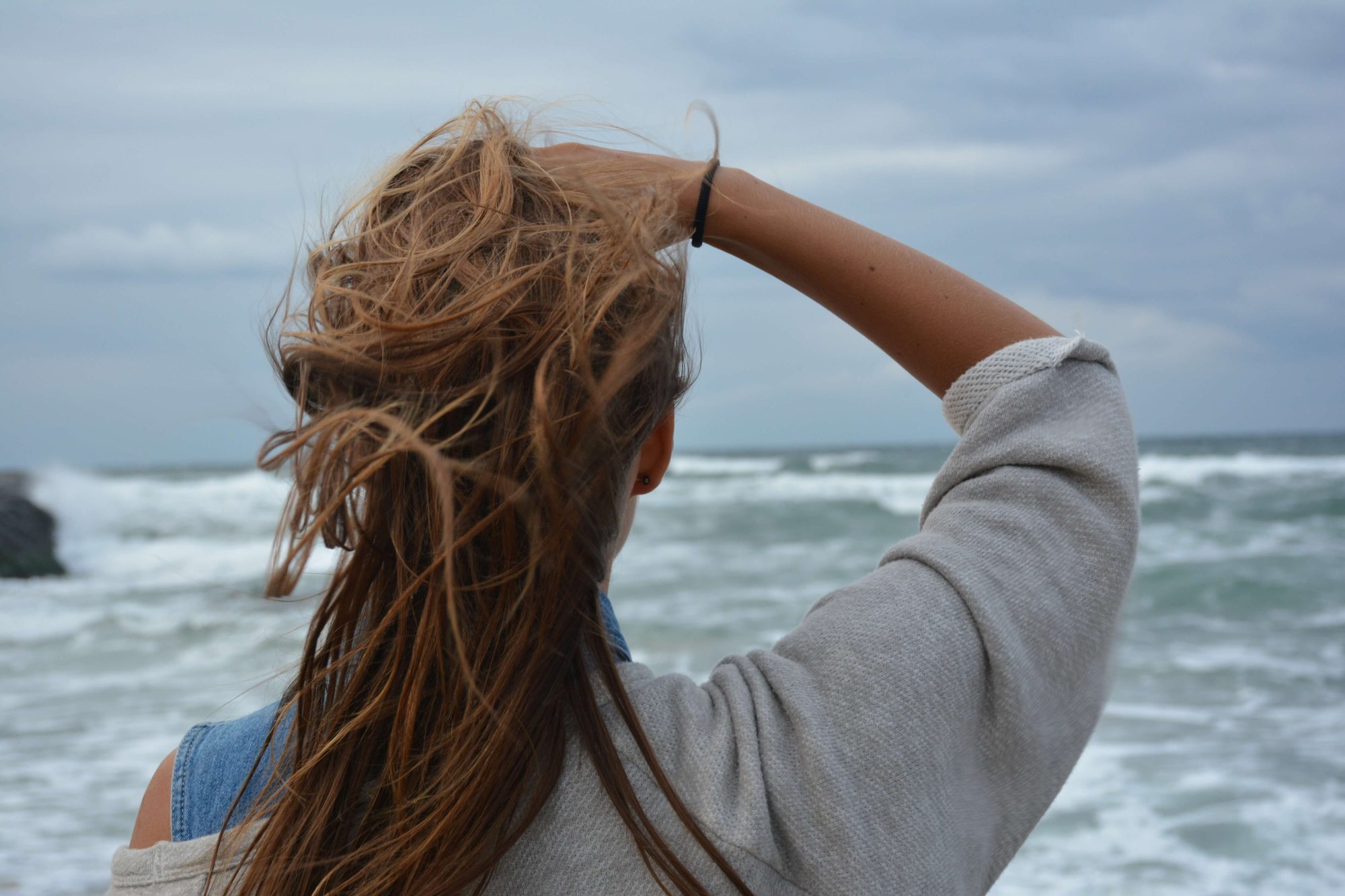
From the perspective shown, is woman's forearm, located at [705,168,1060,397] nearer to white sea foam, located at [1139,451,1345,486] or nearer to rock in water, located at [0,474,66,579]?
rock in water, located at [0,474,66,579]

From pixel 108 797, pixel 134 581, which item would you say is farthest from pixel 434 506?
pixel 134 581

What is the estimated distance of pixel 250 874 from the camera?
2.66 ft

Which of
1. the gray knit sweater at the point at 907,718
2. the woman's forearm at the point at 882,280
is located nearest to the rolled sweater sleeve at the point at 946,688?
the gray knit sweater at the point at 907,718

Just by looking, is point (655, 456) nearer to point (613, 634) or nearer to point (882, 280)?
point (613, 634)

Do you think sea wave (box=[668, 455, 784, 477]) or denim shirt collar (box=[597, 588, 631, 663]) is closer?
denim shirt collar (box=[597, 588, 631, 663])

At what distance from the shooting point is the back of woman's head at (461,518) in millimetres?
752

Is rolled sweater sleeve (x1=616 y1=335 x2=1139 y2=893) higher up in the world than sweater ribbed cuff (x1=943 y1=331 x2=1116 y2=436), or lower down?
lower down

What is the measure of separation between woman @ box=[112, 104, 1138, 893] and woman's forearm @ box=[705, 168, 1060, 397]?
134 mm

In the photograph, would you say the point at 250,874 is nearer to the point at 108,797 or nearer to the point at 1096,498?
the point at 1096,498

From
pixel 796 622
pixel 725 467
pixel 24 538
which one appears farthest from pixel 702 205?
pixel 725 467

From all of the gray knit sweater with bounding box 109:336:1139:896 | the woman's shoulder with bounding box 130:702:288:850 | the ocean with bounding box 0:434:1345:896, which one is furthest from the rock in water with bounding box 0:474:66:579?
the gray knit sweater with bounding box 109:336:1139:896

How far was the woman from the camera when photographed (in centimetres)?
75

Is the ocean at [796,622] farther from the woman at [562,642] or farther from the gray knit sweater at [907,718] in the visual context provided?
the gray knit sweater at [907,718]

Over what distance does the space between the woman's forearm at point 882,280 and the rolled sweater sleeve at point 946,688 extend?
0.11m
